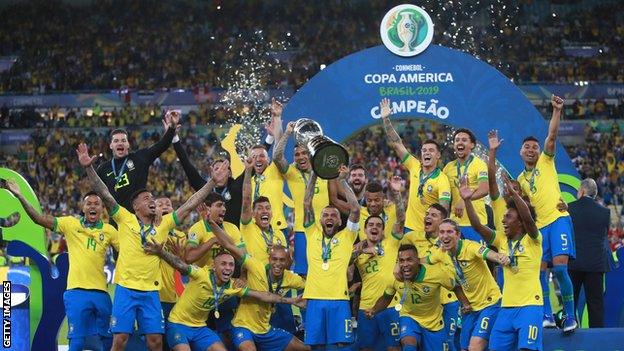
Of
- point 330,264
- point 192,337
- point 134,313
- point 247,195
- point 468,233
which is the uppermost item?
point 247,195

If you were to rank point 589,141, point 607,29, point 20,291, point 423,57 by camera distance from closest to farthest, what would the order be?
point 20,291, point 423,57, point 589,141, point 607,29

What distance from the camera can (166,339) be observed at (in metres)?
11.0

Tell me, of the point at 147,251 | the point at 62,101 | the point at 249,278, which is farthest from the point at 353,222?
the point at 62,101

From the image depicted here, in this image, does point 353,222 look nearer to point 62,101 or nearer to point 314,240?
point 314,240

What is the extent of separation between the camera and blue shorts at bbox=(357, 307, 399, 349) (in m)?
11.1

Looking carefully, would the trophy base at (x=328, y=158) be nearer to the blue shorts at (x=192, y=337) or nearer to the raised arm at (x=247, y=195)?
the raised arm at (x=247, y=195)

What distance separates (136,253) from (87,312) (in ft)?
2.60

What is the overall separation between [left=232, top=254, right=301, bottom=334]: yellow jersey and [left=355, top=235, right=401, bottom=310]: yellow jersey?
722 millimetres

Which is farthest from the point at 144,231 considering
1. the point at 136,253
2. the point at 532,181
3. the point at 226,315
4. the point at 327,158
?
the point at 532,181

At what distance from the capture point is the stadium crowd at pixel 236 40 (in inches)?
1387

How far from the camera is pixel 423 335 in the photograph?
1088 cm

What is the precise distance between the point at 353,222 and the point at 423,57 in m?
3.66

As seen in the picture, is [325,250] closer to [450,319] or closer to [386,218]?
[386,218]

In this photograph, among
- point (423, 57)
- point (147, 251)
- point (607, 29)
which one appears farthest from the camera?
point (607, 29)
